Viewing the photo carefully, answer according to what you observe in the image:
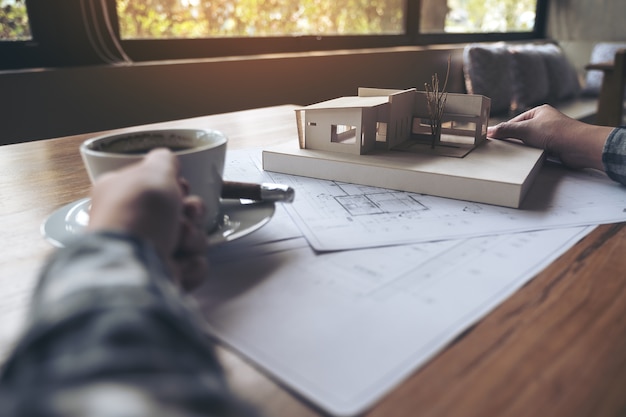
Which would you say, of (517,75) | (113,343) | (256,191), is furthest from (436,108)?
(517,75)

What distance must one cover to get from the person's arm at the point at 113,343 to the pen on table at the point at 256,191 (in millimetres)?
201

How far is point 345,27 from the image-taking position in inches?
103

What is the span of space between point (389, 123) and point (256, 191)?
25cm

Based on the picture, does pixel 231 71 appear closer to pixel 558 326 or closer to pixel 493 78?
pixel 493 78

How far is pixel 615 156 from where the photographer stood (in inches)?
24.6

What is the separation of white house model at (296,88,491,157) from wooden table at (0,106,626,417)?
0.84 feet

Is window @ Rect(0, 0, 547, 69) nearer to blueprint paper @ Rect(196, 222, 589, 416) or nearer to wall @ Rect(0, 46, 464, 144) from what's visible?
wall @ Rect(0, 46, 464, 144)

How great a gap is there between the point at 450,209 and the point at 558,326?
0.22m

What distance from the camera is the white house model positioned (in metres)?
0.64

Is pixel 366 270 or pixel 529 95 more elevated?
pixel 366 270

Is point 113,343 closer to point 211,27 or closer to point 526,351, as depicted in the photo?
point 526,351

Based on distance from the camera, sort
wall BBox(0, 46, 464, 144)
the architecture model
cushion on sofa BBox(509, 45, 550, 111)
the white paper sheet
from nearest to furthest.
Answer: the white paper sheet
the architecture model
wall BBox(0, 46, 464, 144)
cushion on sofa BBox(509, 45, 550, 111)

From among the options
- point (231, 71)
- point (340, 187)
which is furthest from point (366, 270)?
point (231, 71)

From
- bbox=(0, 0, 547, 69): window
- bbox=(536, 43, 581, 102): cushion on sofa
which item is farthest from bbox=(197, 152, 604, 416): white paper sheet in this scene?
bbox=(536, 43, 581, 102): cushion on sofa
